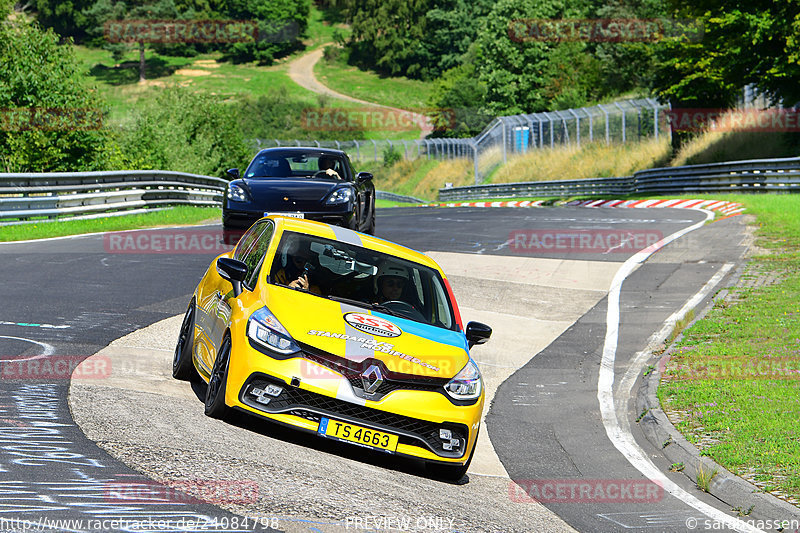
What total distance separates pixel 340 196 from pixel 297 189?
2.25ft

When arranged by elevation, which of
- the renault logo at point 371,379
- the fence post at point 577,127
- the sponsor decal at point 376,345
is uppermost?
the sponsor decal at point 376,345

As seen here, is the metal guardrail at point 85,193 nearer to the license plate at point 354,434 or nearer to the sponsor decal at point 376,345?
the sponsor decal at point 376,345

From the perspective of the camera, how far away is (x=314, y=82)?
14188 centimetres

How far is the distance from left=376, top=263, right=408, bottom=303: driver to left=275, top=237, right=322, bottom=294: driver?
55cm

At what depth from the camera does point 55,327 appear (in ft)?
34.6

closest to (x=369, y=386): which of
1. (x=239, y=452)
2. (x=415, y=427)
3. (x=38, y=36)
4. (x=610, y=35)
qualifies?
(x=415, y=427)

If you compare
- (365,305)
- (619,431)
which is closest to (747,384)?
(619,431)

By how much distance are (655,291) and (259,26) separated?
14855 cm

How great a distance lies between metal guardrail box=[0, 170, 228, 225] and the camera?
70.2 ft

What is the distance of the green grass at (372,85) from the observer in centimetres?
13450

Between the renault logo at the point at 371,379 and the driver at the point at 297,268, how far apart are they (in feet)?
4.01

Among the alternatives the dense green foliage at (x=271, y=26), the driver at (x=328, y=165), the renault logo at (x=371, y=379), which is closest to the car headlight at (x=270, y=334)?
the renault logo at (x=371, y=379)

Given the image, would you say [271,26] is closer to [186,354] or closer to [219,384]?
[186,354]

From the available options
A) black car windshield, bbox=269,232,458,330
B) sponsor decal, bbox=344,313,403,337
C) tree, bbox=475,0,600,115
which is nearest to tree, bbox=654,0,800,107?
black car windshield, bbox=269,232,458,330
